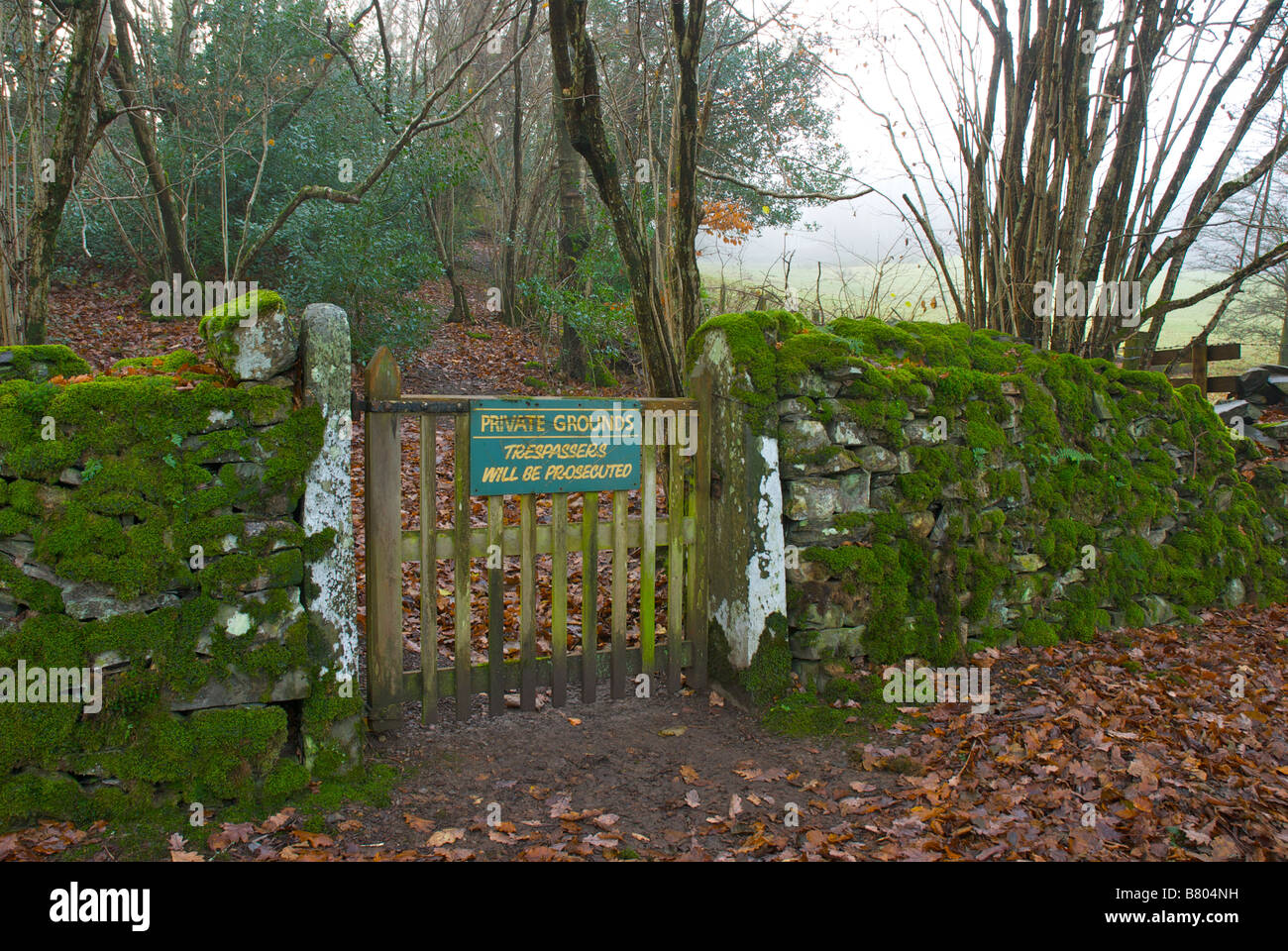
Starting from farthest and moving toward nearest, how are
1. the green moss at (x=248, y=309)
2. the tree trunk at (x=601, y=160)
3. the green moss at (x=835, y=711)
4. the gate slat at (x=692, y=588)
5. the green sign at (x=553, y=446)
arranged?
the tree trunk at (x=601, y=160) → the gate slat at (x=692, y=588) → the green moss at (x=835, y=711) → the green sign at (x=553, y=446) → the green moss at (x=248, y=309)

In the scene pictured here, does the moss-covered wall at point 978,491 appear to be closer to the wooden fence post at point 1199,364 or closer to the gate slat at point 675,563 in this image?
the gate slat at point 675,563

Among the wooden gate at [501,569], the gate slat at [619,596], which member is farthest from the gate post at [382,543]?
the gate slat at [619,596]

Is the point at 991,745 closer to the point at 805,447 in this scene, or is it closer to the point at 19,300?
the point at 805,447

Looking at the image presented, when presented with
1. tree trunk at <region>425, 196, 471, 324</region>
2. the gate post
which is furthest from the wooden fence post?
tree trunk at <region>425, 196, 471, 324</region>

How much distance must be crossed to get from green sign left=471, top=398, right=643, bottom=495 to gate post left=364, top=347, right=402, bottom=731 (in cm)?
42

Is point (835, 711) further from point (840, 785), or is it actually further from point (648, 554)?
point (648, 554)

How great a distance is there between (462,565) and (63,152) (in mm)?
4086

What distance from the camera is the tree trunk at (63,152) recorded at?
5.44 metres

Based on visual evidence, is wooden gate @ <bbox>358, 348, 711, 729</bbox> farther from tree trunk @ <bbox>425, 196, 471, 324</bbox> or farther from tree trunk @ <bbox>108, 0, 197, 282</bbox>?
tree trunk @ <bbox>425, 196, 471, 324</bbox>

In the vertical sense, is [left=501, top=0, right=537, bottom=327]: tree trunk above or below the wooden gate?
above

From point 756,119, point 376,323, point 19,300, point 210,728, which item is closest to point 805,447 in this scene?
point 210,728

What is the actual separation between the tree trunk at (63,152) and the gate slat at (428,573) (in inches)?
130

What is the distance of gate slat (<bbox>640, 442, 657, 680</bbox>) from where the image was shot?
15.7 feet

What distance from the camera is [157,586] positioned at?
344 cm
